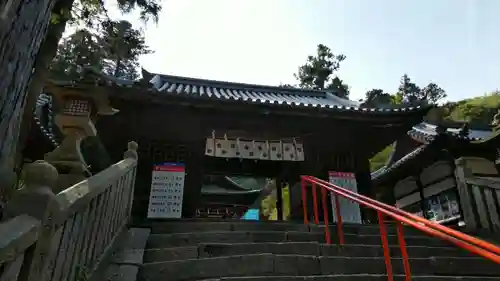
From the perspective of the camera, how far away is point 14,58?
212 cm

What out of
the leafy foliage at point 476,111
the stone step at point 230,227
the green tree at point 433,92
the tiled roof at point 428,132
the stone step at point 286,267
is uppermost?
the green tree at point 433,92

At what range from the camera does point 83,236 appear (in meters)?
3.18

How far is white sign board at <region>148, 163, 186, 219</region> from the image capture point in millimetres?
8102

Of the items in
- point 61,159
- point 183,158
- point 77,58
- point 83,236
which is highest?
point 77,58

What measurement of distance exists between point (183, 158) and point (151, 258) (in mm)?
4485

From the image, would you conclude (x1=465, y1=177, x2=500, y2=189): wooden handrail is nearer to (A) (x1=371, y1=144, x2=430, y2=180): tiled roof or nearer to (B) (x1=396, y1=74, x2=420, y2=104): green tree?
(A) (x1=371, y1=144, x2=430, y2=180): tiled roof

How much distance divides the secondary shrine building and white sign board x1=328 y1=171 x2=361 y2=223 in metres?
0.26

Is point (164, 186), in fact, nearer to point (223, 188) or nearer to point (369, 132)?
point (369, 132)

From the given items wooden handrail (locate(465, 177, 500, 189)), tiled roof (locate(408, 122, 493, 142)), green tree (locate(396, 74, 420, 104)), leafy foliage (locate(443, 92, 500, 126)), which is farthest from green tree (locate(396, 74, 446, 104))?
wooden handrail (locate(465, 177, 500, 189))

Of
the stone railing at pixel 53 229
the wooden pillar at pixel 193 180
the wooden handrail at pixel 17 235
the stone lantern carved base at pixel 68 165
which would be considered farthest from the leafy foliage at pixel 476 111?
the wooden handrail at pixel 17 235

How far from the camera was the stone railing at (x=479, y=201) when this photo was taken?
7188mm

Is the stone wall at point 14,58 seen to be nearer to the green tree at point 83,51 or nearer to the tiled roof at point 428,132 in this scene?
the green tree at point 83,51

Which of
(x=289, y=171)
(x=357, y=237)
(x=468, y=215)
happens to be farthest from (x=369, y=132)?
(x=357, y=237)

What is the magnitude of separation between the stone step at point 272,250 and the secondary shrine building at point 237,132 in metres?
3.64
